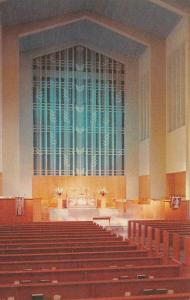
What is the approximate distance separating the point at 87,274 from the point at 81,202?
1472cm

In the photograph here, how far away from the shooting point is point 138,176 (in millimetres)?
19750

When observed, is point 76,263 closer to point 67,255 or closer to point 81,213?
point 67,255

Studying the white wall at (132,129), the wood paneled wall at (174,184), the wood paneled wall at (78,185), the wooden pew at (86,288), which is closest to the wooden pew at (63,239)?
the wooden pew at (86,288)

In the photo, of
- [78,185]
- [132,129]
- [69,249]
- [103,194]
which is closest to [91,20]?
[132,129]

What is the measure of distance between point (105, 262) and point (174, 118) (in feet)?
41.9

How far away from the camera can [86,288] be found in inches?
122

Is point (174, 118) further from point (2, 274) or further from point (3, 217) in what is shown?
point (2, 274)

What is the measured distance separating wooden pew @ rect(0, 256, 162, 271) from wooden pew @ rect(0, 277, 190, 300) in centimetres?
114

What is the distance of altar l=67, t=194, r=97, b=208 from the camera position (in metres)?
18.1

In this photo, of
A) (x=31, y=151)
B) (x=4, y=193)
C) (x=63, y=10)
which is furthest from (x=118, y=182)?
(x=63, y=10)

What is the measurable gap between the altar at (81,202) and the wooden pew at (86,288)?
1489 centimetres

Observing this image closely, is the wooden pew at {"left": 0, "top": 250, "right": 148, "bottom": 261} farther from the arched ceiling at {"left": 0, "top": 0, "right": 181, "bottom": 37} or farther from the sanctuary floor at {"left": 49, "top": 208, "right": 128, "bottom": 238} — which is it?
the arched ceiling at {"left": 0, "top": 0, "right": 181, "bottom": 37}

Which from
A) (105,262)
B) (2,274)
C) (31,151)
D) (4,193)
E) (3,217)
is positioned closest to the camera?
(2,274)

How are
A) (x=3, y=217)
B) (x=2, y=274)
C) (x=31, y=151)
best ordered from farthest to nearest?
(x=31, y=151)
(x=3, y=217)
(x=2, y=274)
